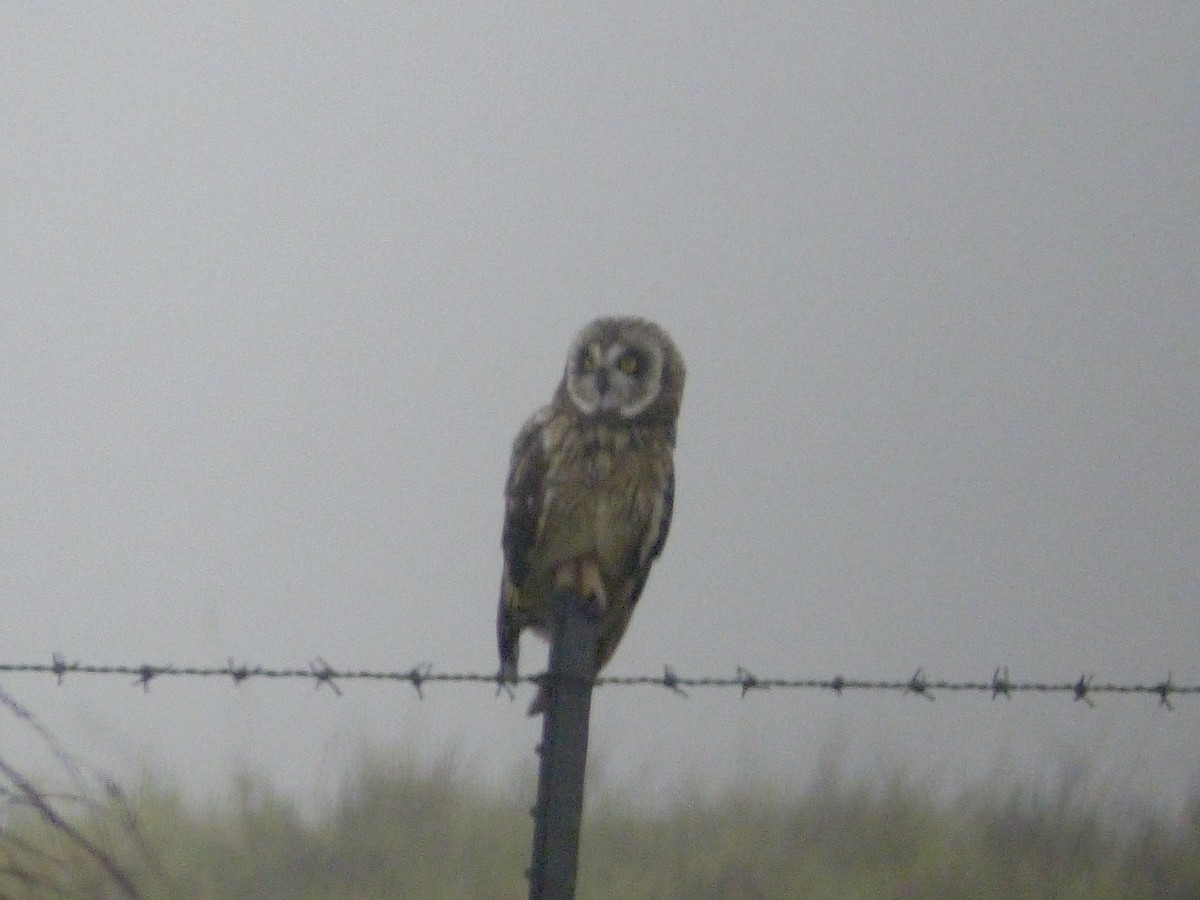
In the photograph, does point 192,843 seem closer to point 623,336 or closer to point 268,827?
point 268,827

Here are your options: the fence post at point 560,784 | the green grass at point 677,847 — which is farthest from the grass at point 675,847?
the fence post at point 560,784

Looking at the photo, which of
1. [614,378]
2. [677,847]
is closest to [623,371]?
[614,378]

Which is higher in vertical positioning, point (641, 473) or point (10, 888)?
point (641, 473)

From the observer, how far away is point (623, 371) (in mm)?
3635

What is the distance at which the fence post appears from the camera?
77.9 inches

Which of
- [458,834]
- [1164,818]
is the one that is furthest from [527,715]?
[1164,818]

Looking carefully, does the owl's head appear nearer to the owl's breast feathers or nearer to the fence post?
the owl's breast feathers

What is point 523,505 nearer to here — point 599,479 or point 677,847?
point 599,479

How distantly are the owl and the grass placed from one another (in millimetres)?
399

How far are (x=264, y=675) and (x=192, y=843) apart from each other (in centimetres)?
130

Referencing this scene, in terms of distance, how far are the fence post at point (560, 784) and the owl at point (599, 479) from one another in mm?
1470

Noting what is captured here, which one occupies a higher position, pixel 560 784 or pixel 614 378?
pixel 614 378

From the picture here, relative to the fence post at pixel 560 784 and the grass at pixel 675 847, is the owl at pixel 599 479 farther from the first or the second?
the fence post at pixel 560 784

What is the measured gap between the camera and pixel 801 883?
12.2 ft
